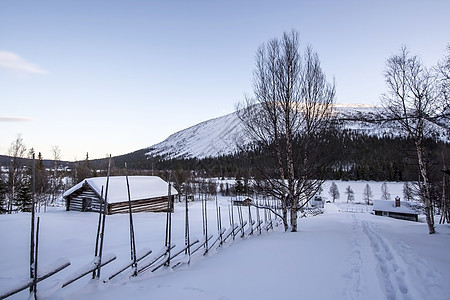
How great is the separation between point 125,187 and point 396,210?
4560 cm

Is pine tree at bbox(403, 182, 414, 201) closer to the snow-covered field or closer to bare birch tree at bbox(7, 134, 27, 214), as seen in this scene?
the snow-covered field

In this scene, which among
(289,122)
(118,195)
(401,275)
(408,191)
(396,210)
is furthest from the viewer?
(396,210)

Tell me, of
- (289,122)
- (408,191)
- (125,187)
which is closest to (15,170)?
(125,187)

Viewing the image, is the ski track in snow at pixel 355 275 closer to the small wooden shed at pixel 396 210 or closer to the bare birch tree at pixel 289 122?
the bare birch tree at pixel 289 122

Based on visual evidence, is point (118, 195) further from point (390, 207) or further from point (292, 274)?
point (390, 207)

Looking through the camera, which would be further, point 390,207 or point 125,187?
point 390,207

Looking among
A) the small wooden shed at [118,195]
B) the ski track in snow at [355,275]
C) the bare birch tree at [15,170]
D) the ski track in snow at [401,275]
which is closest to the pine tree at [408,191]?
the ski track in snow at [401,275]

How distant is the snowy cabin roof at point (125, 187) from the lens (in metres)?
21.3

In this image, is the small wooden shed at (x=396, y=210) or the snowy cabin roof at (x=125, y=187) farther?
the small wooden shed at (x=396, y=210)

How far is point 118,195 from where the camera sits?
21422 mm

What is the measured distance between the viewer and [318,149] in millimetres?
10242

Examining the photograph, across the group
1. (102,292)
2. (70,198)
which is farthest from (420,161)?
(70,198)

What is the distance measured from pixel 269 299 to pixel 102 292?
307cm

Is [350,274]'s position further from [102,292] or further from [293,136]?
[293,136]
